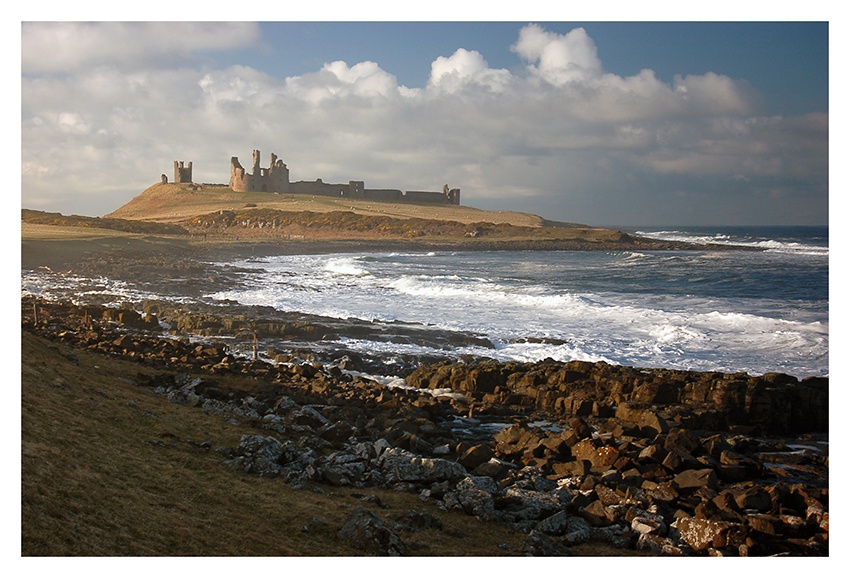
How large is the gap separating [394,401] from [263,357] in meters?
5.15

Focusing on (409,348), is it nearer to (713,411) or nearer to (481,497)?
(713,411)

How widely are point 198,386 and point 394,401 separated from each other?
304 cm

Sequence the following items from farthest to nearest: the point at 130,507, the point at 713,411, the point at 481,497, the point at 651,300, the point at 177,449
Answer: the point at 651,300 → the point at 713,411 → the point at 177,449 → the point at 481,497 → the point at 130,507

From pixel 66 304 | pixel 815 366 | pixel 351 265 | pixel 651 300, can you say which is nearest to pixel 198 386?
pixel 66 304

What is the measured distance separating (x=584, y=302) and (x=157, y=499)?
58.1 feet

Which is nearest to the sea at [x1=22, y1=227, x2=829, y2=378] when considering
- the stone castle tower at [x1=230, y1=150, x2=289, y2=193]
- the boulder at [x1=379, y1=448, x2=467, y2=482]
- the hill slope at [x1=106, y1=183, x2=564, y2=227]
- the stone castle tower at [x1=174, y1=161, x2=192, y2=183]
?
the boulder at [x1=379, y1=448, x2=467, y2=482]

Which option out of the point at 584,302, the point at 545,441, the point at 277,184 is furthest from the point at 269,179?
the point at 545,441

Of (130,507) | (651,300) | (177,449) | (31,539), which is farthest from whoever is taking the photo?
(651,300)

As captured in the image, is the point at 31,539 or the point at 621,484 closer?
the point at 31,539

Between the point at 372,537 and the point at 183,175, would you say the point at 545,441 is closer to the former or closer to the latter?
the point at 372,537

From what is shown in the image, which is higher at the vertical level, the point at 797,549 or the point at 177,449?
the point at 177,449

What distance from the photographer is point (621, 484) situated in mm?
7820

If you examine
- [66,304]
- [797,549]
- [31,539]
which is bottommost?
[797,549]

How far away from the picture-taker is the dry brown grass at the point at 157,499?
238 inches
